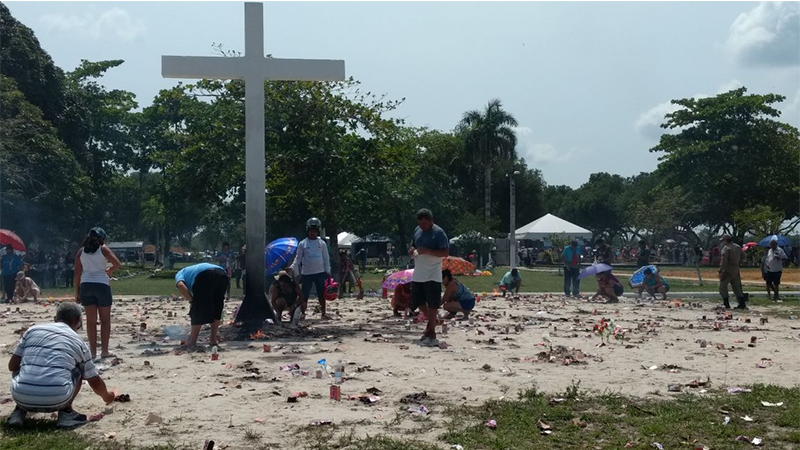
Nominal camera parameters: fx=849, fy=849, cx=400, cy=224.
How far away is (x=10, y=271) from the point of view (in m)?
22.2

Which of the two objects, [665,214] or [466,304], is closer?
[466,304]

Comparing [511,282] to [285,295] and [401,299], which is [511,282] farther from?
[285,295]

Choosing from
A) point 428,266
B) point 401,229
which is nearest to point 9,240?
point 428,266

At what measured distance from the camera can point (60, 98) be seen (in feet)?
143

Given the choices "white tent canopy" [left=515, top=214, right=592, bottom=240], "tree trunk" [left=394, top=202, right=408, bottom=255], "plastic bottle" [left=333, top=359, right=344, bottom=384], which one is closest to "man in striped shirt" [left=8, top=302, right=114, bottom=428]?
"plastic bottle" [left=333, top=359, right=344, bottom=384]

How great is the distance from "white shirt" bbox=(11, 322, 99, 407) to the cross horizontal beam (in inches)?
285

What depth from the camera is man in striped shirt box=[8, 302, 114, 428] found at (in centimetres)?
649

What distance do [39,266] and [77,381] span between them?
30.3 metres

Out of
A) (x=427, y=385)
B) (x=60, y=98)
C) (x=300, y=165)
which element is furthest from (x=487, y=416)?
(x=60, y=98)

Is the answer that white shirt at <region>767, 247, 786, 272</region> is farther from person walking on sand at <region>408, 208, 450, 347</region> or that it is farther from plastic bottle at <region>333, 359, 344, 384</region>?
plastic bottle at <region>333, 359, 344, 384</region>

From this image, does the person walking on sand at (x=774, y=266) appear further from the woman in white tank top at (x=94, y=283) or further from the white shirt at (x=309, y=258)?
the woman in white tank top at (x=94, y=283)

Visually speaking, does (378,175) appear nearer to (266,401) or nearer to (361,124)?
(361,124)

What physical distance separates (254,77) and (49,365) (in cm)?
783

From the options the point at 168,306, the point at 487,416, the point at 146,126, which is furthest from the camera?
the point at 146,126
